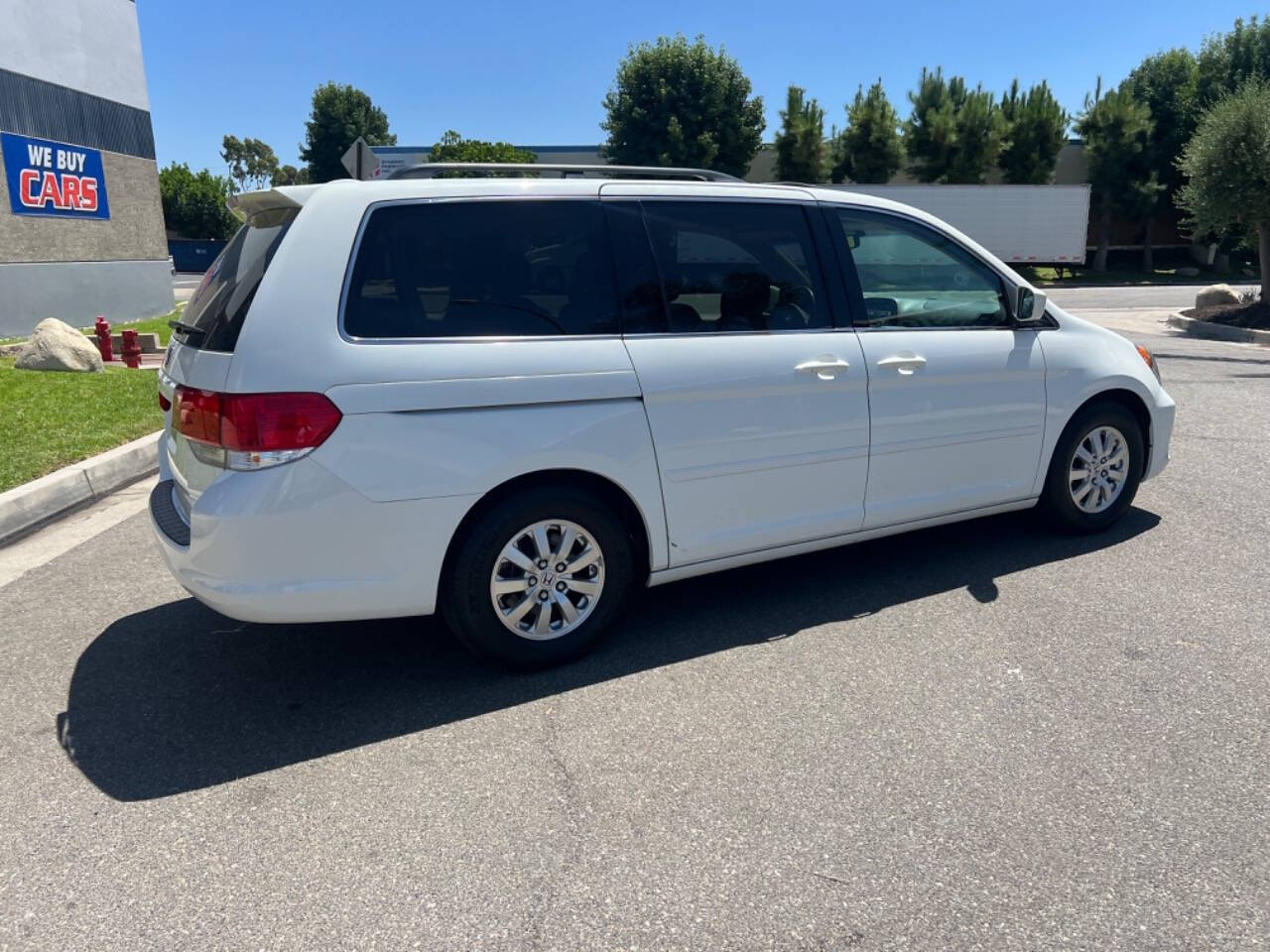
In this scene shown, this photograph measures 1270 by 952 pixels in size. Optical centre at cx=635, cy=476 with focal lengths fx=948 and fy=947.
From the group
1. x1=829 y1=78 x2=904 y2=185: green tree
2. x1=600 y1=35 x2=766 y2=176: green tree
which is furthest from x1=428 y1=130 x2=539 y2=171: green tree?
x1=829 y1=78 x2=904 y2=185: green tree

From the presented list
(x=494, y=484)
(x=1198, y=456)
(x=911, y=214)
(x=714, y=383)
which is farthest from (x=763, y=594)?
(x=1198, y=456)

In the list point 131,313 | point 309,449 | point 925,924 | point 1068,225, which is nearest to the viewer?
point 925,924

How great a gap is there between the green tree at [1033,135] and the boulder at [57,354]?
39.4m

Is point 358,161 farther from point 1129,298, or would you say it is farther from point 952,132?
point 952,132

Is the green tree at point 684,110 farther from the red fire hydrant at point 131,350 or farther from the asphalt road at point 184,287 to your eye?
the red fire hydrant at point 131,350

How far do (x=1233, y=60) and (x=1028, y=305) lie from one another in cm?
4361

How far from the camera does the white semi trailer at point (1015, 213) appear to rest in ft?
110

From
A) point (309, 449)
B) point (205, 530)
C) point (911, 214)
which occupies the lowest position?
Result: point (205, 530)

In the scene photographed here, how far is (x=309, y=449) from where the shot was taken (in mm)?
3164

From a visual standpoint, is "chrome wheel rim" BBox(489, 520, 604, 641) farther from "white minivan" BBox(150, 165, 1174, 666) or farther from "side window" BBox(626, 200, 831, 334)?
"side window" BBox(626, 200, 831, 334)

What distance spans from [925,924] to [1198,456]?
5953mm

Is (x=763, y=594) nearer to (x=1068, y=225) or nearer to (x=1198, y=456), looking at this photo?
(x=1198, y=456)

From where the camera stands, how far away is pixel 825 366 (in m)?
4.11

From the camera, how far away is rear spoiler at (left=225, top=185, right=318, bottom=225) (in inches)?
139
